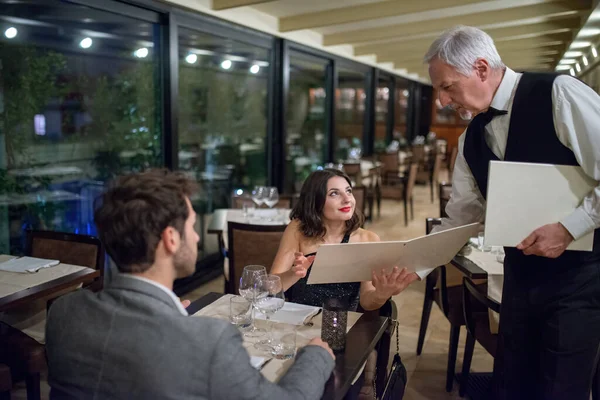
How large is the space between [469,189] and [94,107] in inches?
114

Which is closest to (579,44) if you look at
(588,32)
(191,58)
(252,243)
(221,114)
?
(588,32)

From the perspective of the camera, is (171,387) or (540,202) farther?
(540,202)

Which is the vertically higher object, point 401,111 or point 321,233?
point 401,111

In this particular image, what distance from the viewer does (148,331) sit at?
1006mm

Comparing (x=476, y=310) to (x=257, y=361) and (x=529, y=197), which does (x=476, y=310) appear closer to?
(x=529, y=197)

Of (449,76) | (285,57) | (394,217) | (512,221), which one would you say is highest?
(285,57)

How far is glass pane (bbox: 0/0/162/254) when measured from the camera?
316 centimetres

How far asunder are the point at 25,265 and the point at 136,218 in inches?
65.2

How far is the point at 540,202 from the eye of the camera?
1.55 m

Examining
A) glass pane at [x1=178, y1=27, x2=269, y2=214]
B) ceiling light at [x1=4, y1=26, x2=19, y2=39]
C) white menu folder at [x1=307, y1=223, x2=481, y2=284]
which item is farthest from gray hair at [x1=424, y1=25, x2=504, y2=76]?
glass pane at [x1=178, y1=27, x2=269, y2=214]

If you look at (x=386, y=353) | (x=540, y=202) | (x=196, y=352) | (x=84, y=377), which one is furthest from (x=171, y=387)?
(x=540, y=202)

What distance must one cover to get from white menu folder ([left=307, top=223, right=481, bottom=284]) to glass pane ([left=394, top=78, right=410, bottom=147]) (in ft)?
34.1

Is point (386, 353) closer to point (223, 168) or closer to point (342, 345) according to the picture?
point (342, 345)

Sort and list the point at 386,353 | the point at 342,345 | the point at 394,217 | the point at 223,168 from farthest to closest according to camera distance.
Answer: the point at 394,217 < the point at 223,168 < the point at 386,353 < the point at 342,345
